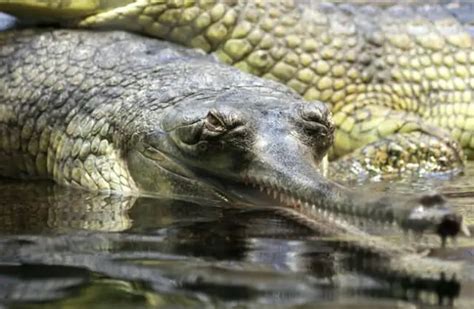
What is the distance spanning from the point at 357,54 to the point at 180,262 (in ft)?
10.3

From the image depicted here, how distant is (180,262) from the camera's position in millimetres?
2027

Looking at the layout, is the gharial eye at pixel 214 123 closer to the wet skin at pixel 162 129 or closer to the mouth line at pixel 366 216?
the wet skin at pixel 162 129

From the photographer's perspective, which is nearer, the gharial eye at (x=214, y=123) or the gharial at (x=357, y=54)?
the gharial eye at (x=214, y=123)

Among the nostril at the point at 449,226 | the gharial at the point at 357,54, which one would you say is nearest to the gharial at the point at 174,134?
the nostril at the point at 449,226

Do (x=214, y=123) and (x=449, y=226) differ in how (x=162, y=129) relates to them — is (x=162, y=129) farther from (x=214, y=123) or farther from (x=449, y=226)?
(x=449, y=226)

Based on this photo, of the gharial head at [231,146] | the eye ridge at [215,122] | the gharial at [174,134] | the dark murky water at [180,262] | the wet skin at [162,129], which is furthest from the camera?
the eye ridge at [215,122]

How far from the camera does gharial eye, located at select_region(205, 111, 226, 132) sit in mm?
3072

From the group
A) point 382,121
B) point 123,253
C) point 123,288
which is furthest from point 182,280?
point 382,121

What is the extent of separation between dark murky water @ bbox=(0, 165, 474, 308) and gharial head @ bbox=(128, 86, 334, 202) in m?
0.15

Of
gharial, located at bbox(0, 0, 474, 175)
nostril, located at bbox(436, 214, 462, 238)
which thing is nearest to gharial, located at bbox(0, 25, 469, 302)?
nostril, located at bbox(436, 214, 462, 238)

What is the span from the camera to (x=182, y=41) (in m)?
4.55

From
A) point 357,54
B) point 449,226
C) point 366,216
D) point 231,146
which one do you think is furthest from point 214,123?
point 357,54

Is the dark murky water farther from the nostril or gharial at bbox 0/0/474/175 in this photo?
gharial at bbox 0/0/474/175

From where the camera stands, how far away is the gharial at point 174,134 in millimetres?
2227
